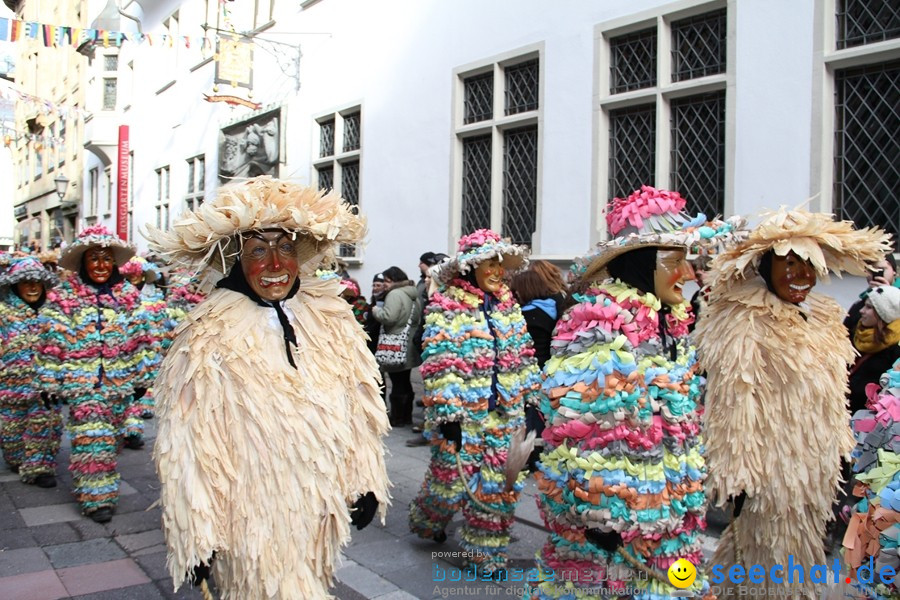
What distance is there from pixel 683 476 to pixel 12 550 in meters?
4.58

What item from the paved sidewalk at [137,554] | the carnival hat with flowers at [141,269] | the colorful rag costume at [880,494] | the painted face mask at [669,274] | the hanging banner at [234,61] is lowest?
the paved sidewalk at [137,554]

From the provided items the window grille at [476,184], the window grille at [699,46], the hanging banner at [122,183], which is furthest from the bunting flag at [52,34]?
the hanging banner at [122,183]

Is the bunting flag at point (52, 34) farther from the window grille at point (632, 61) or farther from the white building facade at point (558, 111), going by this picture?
the window grille at point (632, 61)

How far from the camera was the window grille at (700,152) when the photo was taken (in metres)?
7.50

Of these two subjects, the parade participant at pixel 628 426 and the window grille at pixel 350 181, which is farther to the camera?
the window grille at pixel 350 181

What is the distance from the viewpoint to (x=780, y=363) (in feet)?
11.8

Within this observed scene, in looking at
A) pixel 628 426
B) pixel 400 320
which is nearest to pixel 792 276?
pixel 628 426

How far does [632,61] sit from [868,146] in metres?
2.86

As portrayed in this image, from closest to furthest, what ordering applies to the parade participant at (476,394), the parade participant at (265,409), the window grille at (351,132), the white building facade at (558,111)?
the parade participant at (265,409)
the parade participant at (476,394)
the white building facade at (558,111)
the window grille at (351,132)

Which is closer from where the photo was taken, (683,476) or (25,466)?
(683,476)

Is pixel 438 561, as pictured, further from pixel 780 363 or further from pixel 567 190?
pixel 567 190

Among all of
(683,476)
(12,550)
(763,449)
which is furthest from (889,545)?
(12,550)

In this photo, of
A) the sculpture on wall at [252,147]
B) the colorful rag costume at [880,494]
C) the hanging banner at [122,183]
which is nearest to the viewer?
the colorful rag costume at [880,494]

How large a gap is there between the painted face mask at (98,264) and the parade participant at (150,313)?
1.28 feet
